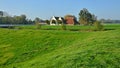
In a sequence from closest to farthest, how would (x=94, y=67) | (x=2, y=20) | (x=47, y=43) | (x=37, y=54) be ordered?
1. (x=94, y=67)
2. (x=37, y=54)
3. (x=47, y=43)
4. (x=2, y=20)

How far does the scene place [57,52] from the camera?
43.7 ft

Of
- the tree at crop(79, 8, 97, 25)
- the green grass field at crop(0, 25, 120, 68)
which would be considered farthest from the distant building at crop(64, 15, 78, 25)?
the green grass field at crop(0, 25, 120, 68)

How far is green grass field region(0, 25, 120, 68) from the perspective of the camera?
10.2 metres

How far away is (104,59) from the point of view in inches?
408

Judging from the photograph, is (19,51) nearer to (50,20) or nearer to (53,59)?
(53,59)

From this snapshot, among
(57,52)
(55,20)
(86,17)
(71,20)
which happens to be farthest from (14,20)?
(57,52)

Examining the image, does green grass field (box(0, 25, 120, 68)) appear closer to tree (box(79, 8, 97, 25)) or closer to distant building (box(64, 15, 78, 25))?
tree (box(79, 8, 97, 25))

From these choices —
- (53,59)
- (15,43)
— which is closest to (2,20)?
(15,43)

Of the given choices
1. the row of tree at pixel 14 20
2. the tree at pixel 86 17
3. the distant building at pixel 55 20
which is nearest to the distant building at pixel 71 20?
the distant building at pixel 55 20

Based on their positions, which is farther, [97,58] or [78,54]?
[78,54]

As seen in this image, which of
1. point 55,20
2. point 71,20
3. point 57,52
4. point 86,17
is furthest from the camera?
point 71,20

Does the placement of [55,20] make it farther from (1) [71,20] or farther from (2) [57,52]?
(2) [57,52]

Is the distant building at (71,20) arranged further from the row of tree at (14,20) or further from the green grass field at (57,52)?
the green grass field at (57,52)

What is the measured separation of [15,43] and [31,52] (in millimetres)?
2899
